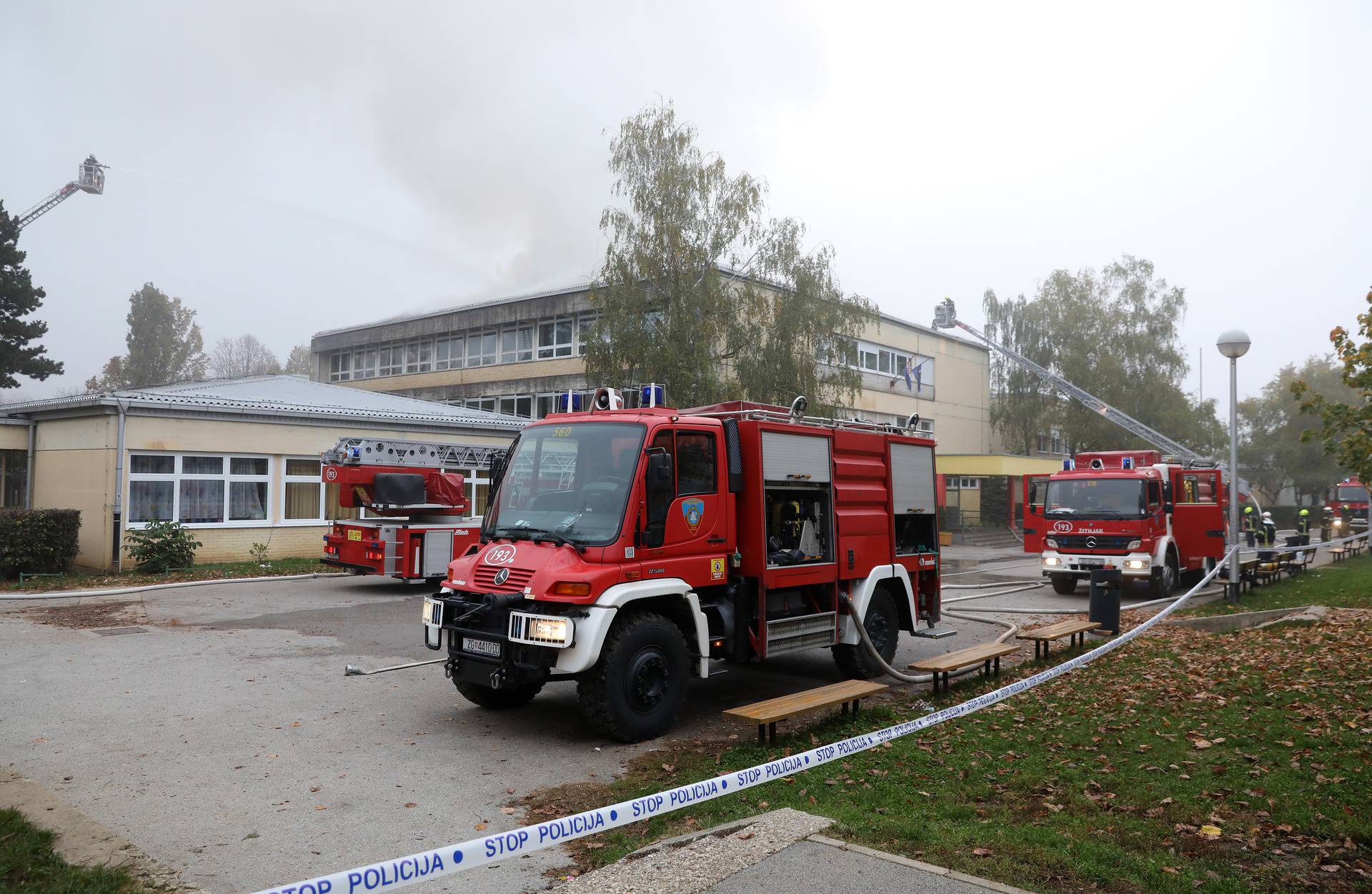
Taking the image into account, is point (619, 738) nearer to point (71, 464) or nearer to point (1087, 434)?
point (71, 464)

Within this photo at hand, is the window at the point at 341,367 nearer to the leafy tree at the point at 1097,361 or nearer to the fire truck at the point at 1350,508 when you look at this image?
the leafy tree at the point at 1097,361

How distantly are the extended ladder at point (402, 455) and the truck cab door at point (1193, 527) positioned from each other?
13996mm

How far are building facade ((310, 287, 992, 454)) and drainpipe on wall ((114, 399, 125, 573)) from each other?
16896 mm

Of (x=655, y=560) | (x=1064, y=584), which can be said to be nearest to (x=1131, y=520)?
(x=1064, y=584)

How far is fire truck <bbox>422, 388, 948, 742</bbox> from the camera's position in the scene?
293 inches

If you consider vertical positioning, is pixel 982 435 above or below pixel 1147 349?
below

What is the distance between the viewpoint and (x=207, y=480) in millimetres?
22469

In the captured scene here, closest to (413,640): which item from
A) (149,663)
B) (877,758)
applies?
(149,663)

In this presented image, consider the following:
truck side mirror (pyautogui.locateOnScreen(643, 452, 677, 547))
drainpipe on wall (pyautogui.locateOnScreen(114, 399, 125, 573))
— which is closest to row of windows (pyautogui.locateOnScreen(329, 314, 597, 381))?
drainpipe on wall (pyautogui.locateOnScreen(114, 399, 125, 573))

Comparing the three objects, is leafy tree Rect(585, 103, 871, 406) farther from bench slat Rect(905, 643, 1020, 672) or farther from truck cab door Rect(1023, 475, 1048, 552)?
bench slat Rect(905, 643, 1020, 672)

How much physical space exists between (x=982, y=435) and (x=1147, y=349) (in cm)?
975

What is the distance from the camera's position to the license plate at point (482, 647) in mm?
7500

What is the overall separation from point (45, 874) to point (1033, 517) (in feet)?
66.0

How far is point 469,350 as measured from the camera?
145 ft
